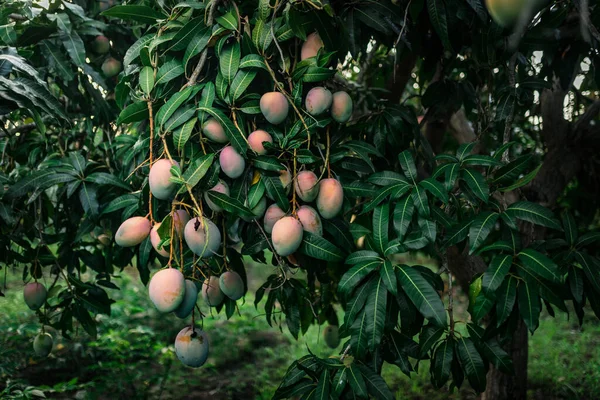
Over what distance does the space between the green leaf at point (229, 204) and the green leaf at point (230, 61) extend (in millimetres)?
249

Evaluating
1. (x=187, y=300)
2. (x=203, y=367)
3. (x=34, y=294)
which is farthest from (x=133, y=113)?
(x=203, y=367)

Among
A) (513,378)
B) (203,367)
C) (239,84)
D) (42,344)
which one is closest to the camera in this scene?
(239,84)

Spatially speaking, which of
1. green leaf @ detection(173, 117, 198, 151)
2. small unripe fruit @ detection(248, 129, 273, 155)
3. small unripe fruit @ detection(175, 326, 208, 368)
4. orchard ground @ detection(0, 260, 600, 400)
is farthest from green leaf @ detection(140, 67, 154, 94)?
orchard ground @ detection(0, 260, 600, 400)

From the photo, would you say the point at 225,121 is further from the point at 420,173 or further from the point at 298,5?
the point at 420,173

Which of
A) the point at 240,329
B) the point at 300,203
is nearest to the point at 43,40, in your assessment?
the point at 300,203

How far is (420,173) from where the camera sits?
80.5 inches

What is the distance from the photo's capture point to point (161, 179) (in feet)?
3.52

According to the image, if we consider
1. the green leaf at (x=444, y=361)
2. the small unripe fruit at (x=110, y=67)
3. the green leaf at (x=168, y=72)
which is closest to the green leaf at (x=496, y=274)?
the green leaf at (x=444, y=361)

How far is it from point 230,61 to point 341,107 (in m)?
0.27

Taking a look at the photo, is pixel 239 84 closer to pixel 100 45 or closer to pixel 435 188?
pixel 435 188

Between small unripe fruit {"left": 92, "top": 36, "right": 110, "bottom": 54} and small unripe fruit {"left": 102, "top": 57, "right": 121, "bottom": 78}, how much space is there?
0.04 m

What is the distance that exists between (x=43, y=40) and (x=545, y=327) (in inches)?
163

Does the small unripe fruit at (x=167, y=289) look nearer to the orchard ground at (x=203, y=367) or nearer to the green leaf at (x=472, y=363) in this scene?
the green leaf at (x=472, y=363)

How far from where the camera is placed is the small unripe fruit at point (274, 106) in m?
1.16
